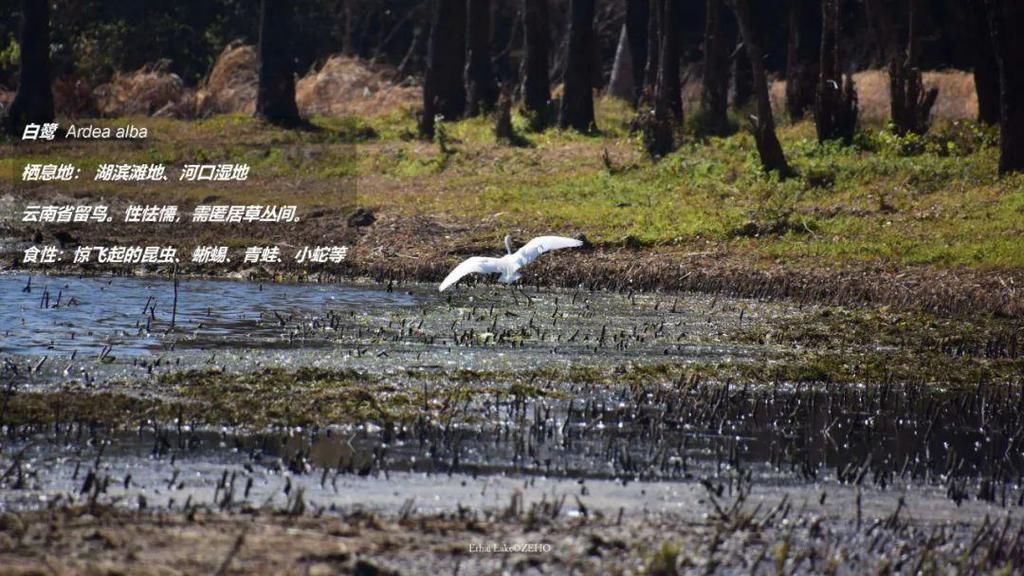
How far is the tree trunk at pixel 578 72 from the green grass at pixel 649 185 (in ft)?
1.97

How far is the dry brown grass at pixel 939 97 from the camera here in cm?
2956

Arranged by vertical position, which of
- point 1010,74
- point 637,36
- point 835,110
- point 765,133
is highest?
point 637,36

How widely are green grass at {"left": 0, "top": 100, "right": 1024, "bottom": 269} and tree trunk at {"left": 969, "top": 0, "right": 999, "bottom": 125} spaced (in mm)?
660

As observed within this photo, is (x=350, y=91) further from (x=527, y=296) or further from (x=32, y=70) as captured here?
(x=527, y=296)

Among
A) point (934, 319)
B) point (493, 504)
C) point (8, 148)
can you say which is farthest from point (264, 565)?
point (8, 148)

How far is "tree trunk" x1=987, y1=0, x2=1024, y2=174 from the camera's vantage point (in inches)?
873

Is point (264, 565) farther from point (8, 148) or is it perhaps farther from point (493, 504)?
point (8, 148)

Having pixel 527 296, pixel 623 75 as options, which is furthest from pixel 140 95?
pixel 527 296

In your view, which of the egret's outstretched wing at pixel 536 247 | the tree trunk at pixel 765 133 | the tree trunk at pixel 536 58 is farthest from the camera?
the tree trunk at pixel 536 58

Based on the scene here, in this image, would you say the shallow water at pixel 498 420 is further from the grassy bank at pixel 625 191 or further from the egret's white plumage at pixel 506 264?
the grassy bank at pixel 625 191

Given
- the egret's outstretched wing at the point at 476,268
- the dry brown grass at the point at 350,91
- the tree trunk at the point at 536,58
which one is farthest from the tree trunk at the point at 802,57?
the egret's outstretched wing at the point at 476,268

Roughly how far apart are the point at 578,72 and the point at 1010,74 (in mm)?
10581

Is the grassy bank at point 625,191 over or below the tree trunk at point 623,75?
below

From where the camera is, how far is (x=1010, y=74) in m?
22.3
